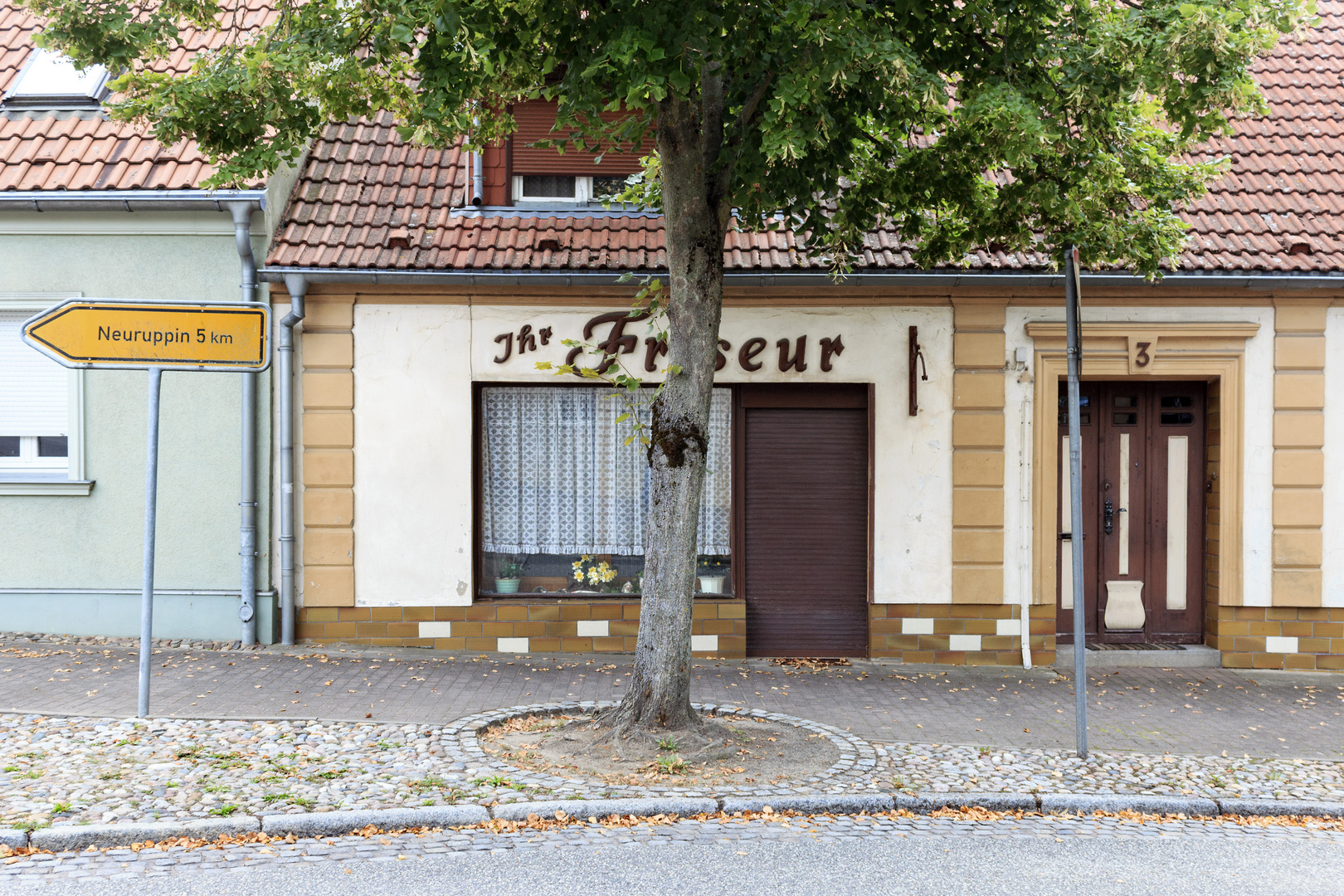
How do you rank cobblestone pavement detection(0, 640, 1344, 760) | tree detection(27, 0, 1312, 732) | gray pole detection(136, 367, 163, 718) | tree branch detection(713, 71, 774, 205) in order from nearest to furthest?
1. tree detection(27, 0, 1312, 732)
2. tree branch detection(713, 71, 774, 205)
3. gray pole detection(136, 367, 163, 718)
4. cobblestone pavement detection(0, 640, 1344, 760)

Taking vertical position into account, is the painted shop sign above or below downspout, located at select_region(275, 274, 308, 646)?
above

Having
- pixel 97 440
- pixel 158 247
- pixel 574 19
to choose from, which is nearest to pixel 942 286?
pixel 574 19

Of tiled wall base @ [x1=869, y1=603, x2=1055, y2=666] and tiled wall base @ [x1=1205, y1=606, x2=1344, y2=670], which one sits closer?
tiled wall base @ [x1=869, y1=603, x2=1055, y2=666]

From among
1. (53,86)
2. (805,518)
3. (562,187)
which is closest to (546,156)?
(562,187)

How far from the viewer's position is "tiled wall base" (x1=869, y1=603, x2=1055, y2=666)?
32.6 feet

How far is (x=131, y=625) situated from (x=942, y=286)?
7.73 metres

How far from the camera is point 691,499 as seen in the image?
6910 mm

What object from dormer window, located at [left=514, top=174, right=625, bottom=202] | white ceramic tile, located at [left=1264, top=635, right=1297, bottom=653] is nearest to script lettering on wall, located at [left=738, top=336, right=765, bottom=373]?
dormer window, located at [left=514, top=174, right=625, bottom=202]

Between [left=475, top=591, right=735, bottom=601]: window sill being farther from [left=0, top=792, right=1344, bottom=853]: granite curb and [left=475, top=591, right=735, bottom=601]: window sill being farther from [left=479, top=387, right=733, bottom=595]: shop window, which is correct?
[left=0, top=792, right=1344, bottom=853]: granite curb

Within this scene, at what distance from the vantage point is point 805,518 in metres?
10.2

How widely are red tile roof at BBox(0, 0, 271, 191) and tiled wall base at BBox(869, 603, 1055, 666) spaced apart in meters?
7.06

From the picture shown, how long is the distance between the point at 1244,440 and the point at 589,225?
6291 millimetres

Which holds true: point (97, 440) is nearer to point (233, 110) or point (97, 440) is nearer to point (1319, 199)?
point (233, 110)

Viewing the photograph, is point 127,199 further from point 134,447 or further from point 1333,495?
point 1333,495
